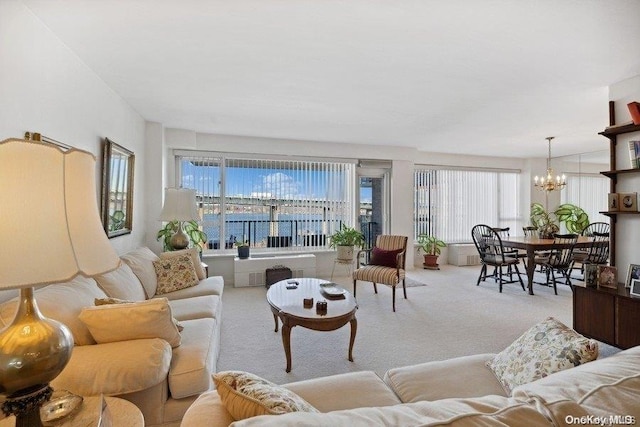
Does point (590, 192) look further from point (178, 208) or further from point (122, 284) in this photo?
point (122, 284)

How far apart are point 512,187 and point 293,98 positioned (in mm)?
6551

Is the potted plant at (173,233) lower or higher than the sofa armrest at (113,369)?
higher

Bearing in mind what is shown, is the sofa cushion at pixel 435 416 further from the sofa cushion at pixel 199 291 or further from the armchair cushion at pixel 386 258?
the armchair cushion at pixel 386 258

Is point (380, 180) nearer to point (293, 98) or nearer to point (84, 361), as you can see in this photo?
point (293, 98)

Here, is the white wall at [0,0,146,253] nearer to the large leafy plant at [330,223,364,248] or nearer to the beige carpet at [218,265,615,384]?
the beige carpet at [218,265,615,384]

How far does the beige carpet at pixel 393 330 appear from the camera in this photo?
8.48ft

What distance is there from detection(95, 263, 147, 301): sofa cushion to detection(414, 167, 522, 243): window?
5653mm

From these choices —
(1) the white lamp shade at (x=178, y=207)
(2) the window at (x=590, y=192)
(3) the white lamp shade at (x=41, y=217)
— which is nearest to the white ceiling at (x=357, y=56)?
(1) the white lamp shade at (x=178, y=207)

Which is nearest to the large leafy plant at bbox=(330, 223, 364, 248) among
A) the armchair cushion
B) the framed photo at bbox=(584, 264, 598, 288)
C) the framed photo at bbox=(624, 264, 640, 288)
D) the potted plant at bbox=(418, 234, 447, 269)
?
the armchair cushion

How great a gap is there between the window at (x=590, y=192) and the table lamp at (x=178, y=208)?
8.02 m

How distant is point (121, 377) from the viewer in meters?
1.42

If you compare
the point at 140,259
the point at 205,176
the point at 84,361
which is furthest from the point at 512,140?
the point at 84,361

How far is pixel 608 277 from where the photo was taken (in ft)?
9.11

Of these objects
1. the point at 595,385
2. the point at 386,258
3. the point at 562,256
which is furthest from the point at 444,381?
the point at 562,256
